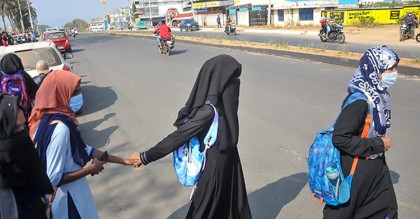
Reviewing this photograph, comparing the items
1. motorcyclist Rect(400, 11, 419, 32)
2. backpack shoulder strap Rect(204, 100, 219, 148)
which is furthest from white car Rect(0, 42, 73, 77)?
motorcyclist Rect(400, 11, 419, 32)

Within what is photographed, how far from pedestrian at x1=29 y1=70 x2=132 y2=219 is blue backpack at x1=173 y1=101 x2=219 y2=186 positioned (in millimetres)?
552

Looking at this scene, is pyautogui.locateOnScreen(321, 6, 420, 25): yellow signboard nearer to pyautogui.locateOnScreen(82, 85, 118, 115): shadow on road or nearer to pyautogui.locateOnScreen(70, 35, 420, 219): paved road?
pyautogui.locateOnScreen(70, 35, 420, 219): paved road

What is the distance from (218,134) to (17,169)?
3.78ft

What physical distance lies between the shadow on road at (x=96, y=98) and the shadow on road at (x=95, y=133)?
944 mm

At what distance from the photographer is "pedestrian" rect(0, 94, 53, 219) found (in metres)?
1.70

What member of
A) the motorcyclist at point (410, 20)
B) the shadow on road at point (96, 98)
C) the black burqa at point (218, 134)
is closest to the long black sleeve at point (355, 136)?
the black burqa at point (218, 134)

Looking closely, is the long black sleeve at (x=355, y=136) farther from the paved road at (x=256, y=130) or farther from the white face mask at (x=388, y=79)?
the paved road at (x=256, y=130)

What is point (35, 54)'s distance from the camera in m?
7.34

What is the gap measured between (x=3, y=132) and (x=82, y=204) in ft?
2.71

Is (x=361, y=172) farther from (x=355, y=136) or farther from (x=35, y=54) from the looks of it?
(x=35, y=54)

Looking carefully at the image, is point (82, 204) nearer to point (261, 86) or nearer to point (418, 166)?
point (418, 166)

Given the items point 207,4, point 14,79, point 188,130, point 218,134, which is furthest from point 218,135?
point 207,4

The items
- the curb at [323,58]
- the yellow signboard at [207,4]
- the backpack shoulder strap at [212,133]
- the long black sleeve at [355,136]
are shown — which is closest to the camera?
the long black sleeve at [355,136]

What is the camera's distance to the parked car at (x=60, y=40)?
2011 centimetres
